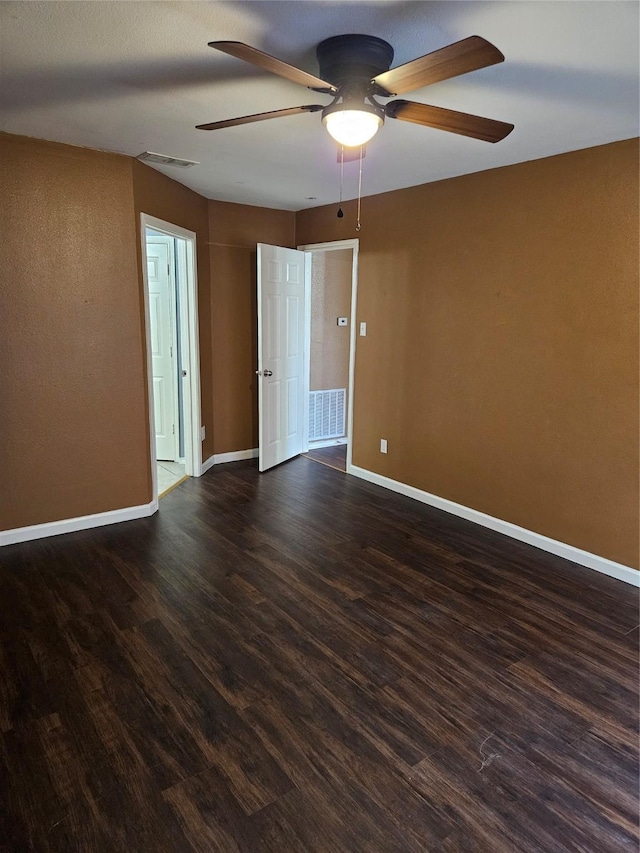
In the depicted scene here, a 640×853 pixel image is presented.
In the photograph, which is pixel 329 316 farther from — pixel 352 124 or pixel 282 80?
pixel 352 124

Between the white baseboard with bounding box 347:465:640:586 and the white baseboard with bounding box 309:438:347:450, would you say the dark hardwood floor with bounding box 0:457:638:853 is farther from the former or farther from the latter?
the white baseboard with bounding box 309:438:347:450

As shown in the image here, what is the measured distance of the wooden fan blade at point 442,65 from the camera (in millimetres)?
1484

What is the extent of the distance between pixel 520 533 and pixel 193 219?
3.65m

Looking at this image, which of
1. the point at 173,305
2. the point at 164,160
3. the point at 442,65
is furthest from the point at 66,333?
the point at 442,65

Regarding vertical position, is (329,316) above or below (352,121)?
below

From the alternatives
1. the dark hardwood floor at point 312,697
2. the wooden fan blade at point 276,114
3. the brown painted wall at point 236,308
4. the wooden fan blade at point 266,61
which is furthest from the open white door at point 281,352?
the wooden fan blade at point 266,61

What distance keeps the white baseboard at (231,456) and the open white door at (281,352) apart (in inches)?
14.5

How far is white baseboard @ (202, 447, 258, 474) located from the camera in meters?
5.28

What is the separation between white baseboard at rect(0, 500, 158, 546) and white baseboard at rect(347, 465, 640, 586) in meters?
2.03

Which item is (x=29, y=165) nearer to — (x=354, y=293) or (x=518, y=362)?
(x=354, y=293)

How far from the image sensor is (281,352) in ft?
17.1

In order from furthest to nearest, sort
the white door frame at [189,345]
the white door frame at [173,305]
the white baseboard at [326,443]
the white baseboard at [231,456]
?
the white baseboard at [326,443]
the white baseboard at [231,456]
the white door frame at [173,305]
the white door frame at [189,345]

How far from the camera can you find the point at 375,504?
4391 mm

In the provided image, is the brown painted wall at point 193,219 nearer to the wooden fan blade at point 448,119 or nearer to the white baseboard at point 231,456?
the white baseboard at point 231,456
